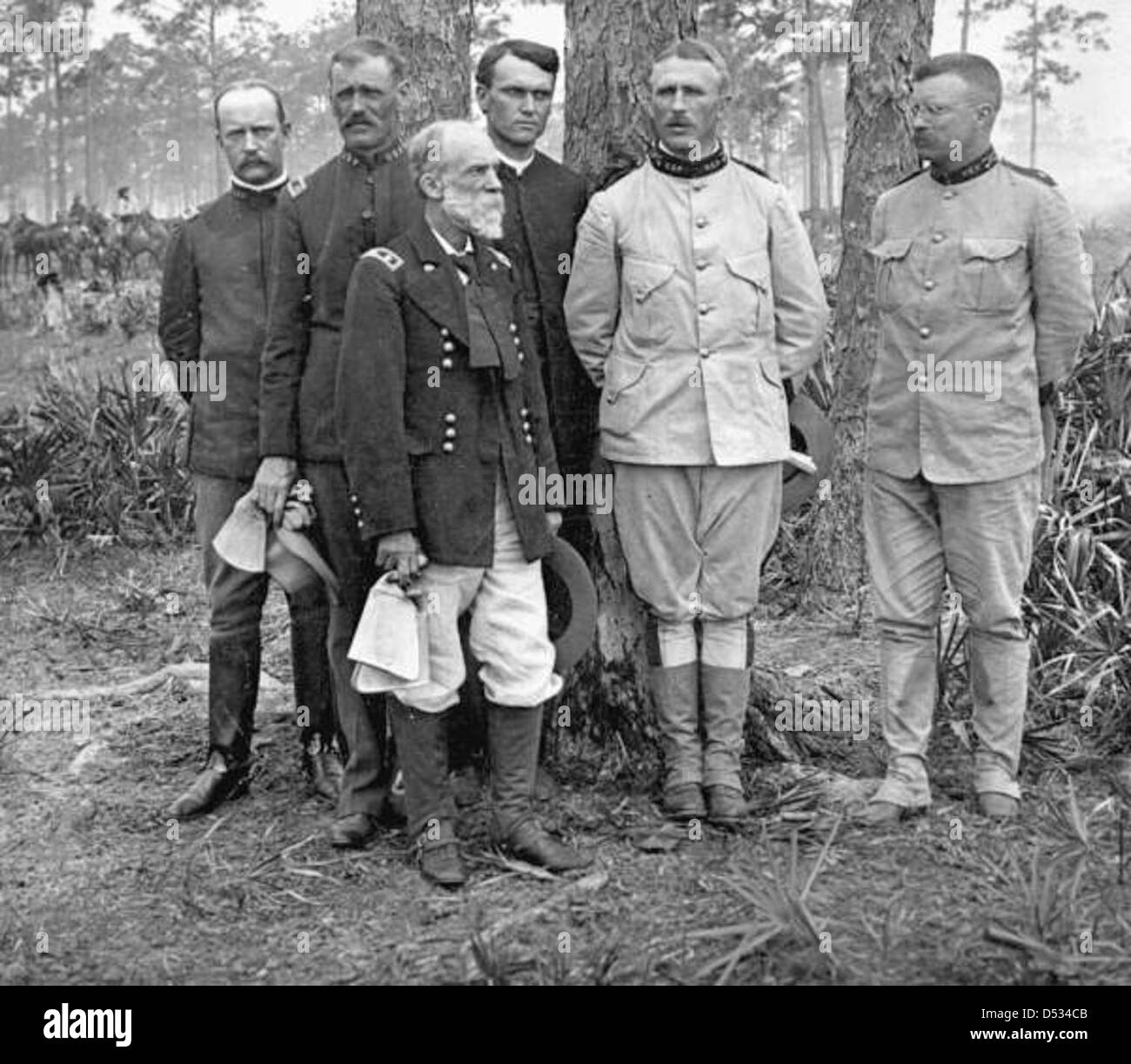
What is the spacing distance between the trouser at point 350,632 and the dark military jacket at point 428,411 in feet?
0.62

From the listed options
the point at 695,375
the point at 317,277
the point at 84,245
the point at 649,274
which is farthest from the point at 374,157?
the point at 84,245

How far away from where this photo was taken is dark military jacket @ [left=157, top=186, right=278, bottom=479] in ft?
15.6

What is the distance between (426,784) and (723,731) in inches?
37.8

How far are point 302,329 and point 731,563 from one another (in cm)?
150

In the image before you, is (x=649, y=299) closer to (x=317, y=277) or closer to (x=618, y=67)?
(x=618, y=67)

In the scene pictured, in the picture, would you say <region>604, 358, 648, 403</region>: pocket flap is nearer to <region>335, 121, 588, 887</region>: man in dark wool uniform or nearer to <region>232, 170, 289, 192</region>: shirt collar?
<region>335, 121, 588, 887</region>: man in dark wool uniform

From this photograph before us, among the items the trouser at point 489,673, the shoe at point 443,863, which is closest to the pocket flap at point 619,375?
the trouser at point 489,673

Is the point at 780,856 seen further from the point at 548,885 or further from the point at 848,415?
the point at 848,415

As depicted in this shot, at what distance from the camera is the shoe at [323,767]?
5027 millimetres

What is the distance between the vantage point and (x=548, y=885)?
13.8 ft

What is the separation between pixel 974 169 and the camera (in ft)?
14.5

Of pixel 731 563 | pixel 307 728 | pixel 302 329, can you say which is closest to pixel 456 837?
pixel 307 728

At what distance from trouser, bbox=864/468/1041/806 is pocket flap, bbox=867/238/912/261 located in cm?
69
